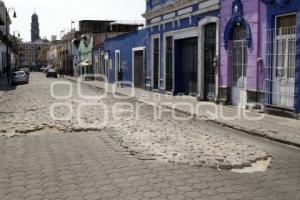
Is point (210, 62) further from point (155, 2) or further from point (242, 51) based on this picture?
point (155, 2)

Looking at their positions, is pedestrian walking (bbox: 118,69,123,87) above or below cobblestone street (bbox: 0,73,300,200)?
above

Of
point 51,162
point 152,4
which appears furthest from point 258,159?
point 152,4

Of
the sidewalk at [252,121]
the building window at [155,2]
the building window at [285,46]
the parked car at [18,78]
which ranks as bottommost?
the sidewalk at [252,121]

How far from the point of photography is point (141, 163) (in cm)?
737

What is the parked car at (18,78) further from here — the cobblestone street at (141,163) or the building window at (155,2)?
the cobblestone street at (141,163)

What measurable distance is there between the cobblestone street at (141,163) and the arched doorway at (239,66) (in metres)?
4.52

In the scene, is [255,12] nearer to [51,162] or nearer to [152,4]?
[51,162]

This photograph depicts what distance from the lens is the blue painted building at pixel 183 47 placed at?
18.9 metres

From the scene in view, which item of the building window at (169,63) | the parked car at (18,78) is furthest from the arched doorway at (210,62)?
the parked car at (18,78)

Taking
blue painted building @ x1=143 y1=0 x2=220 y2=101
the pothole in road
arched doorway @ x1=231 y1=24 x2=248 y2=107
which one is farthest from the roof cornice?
the pothole in road

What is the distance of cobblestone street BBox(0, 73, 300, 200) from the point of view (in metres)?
5.82

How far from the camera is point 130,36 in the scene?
107 ft

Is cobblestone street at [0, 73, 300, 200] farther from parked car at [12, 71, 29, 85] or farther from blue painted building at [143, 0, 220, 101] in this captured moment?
parked car at [12, 71, 29, 85]

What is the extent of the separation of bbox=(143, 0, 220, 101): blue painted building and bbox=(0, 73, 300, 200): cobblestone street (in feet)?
24.6
